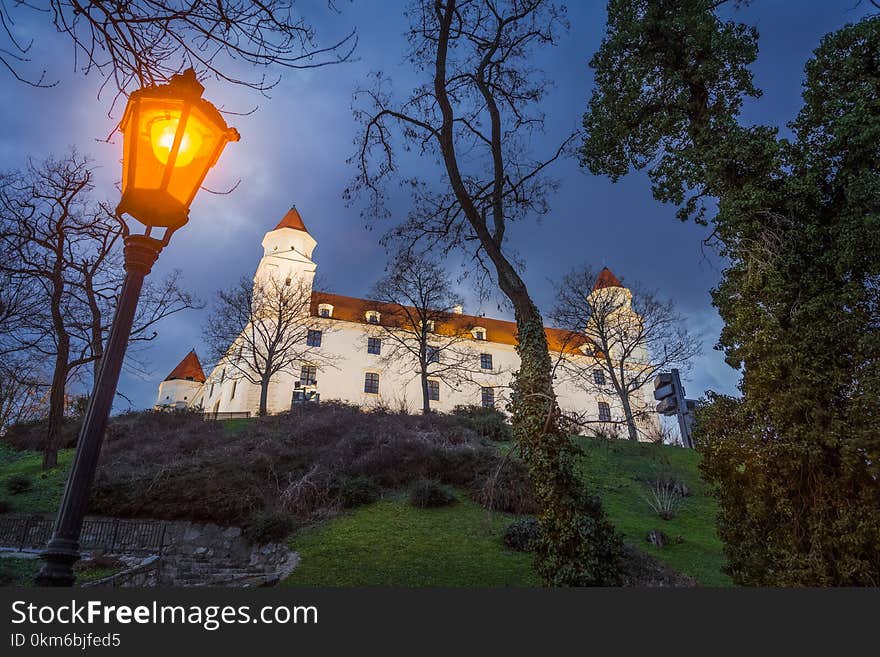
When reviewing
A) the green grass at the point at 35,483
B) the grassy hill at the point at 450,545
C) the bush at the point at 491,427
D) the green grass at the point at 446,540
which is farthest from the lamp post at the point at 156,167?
the bush at the point at 491,427

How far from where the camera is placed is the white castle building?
39031 mm

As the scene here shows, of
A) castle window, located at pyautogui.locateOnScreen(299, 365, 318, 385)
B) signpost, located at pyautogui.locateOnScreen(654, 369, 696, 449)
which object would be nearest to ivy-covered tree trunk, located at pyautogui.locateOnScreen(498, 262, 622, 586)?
signpost, located at pyautogui.locateOnScreen(654, 369, 696, 449)

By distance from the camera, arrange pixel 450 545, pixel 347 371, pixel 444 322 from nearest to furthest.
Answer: pixel 450 545
pixel 444 322
pixel 347 371

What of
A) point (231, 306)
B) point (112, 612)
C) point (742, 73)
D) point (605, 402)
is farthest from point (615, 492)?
point (605, 402)

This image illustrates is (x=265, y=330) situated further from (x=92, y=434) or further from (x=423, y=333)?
(x=92, y=434)

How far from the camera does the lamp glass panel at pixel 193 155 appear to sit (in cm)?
304

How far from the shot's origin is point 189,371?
52.1 metres

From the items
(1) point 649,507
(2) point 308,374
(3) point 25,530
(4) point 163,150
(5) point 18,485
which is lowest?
(3) point 25,530

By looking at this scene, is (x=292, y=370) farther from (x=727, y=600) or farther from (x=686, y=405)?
(x=727, y=600)

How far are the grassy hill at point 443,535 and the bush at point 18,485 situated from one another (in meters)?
0.15

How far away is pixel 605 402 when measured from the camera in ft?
155

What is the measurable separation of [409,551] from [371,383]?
1260 inches

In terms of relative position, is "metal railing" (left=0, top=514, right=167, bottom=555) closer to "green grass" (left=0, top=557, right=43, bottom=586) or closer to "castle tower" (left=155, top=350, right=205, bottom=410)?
"green grass" (left=0, top=557, right=43, bottom=586)
